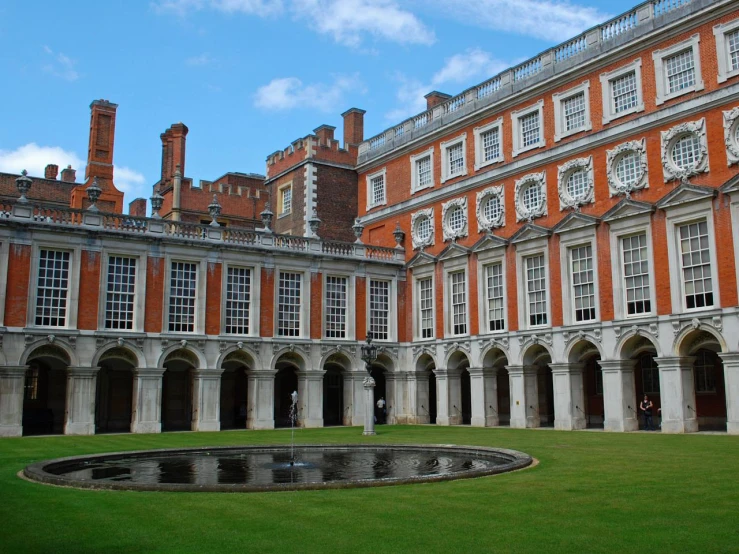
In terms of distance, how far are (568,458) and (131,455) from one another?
10.9 meters

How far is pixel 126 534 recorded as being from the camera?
8.94 meters

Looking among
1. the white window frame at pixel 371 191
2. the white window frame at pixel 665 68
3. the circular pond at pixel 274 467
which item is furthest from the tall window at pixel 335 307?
the white window frame at pixel 665 68

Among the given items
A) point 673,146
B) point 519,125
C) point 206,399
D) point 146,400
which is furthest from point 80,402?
point 673,146

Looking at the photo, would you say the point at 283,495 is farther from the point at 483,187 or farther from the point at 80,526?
the point at 483,187

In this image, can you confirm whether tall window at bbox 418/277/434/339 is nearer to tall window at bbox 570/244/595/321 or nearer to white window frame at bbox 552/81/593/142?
tall window at bbox 570/244/595/321

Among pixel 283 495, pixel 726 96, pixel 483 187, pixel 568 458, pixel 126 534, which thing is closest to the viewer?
pixel 126 534

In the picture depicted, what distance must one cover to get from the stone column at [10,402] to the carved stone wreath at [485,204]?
20899 mm

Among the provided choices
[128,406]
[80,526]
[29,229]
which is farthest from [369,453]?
[128,406]

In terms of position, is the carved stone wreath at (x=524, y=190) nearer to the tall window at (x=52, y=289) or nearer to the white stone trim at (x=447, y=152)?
the white stone trim at (x=447, y=152)

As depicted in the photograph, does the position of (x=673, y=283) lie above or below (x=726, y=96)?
below

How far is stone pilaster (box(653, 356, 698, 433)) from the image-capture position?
87.5 ft

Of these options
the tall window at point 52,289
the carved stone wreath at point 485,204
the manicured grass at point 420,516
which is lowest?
the manicured grass at point 420,516

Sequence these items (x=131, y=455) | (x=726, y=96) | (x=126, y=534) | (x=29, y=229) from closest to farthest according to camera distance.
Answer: (x=126, y=534) < (x=131, y=455) < (x=726, y=96) < (x=29, y=229)

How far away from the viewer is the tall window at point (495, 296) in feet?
114
